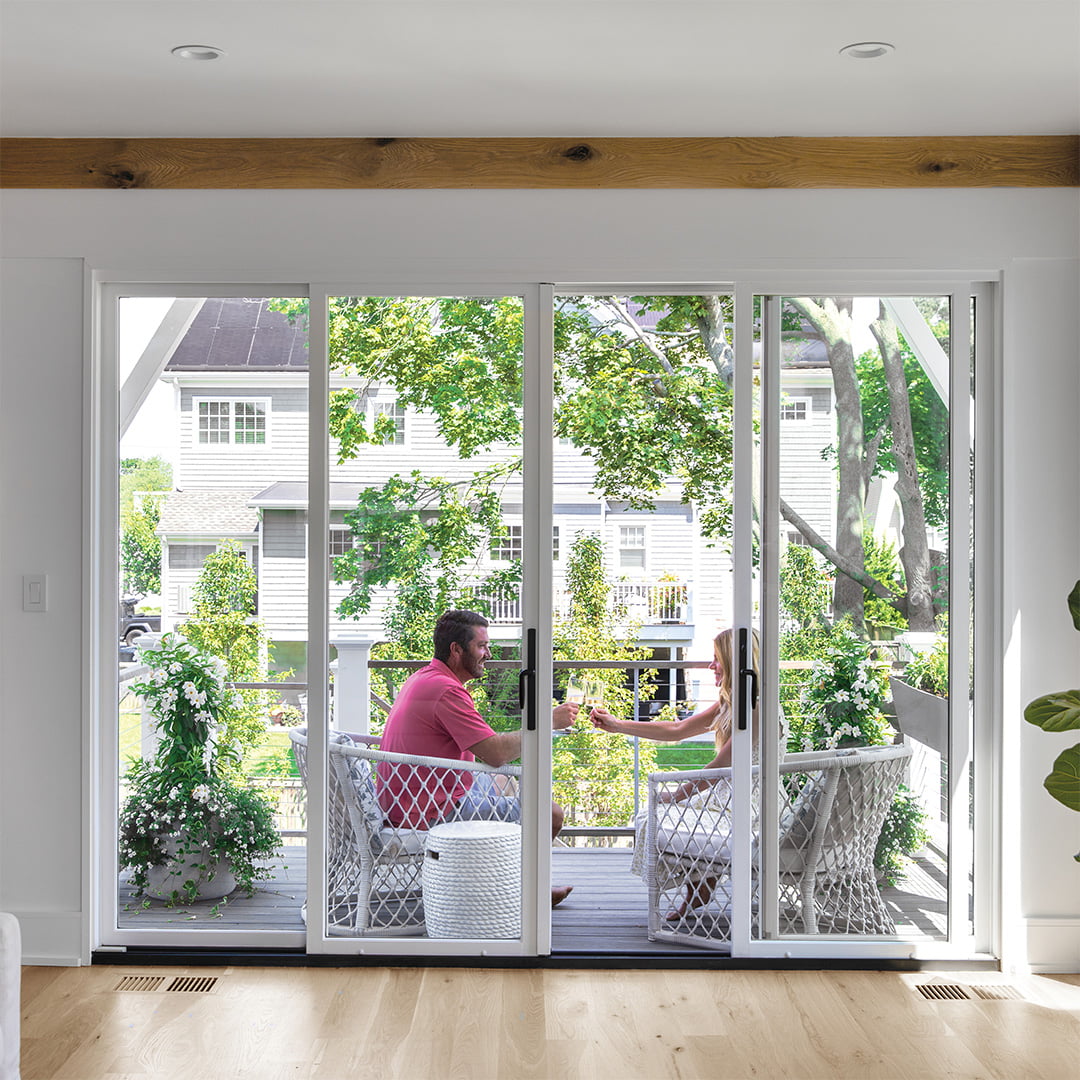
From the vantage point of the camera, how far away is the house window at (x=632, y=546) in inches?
140

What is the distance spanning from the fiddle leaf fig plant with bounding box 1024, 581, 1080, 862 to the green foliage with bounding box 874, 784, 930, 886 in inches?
19.5

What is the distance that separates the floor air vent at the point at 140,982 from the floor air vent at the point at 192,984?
5 centimetres

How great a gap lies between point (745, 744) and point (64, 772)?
88.0 inches

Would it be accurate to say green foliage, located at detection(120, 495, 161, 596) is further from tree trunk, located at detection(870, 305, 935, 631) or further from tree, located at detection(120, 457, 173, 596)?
tree trunk, located at detection(870, 305, 935, 631)

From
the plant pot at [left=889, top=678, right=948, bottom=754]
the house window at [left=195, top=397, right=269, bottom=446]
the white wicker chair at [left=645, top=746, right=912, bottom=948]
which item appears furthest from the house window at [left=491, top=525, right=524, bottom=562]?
the plant pot at [left=889, top=678, right=948, bottom=754]

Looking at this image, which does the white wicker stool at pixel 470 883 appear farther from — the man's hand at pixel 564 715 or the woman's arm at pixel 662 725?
the woman's arm at pixel 662 725

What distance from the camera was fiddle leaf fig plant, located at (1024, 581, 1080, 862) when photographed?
115 inches

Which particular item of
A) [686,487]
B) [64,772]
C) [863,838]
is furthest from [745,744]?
[64,772]

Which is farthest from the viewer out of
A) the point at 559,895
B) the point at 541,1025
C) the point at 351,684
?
the point at 559,895

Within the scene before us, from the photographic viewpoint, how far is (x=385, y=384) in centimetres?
349

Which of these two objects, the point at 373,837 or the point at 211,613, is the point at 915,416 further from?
the point at 211,613

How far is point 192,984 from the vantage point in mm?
3297

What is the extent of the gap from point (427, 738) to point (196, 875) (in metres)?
0.92

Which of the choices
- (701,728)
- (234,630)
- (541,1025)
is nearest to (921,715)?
(701,728)
